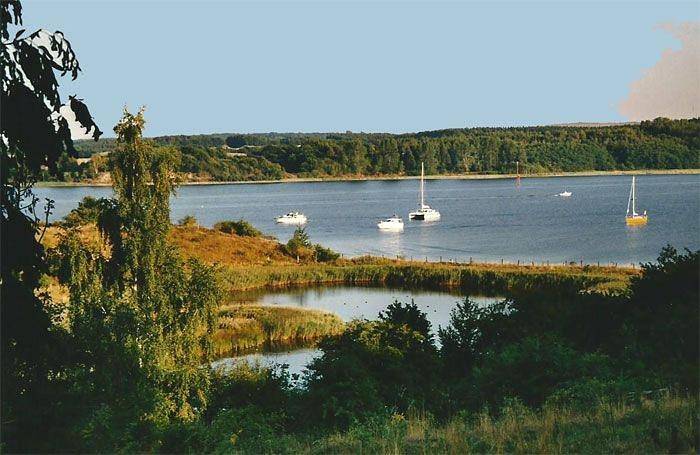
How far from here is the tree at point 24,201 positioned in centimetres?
1088

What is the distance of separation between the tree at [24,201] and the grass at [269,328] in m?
24.9

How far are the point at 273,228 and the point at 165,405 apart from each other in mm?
100170

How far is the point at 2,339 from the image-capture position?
11.5 m

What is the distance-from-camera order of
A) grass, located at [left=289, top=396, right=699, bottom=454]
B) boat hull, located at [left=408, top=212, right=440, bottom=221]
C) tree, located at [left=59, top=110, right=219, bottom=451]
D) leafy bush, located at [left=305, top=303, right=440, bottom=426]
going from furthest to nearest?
boat hull, located at [left=408, top=212, right=440, bottom=221] → tree, located at [left=59, top=110, right=219, bottom=451] → leafy bush, located at [left=305, top=303, right=440, bottom=426] → grass, located at [left=289, top=396, right=699, bottom=454]

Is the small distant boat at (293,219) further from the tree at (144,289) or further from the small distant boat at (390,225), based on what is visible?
the tree at (144,289)

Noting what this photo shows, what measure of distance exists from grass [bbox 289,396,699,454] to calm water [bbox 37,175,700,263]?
64066 millimetres

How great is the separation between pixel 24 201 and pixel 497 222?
4319 inches

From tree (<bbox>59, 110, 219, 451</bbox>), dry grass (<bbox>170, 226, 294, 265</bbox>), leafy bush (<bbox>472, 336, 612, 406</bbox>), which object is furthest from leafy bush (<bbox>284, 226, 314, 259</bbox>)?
leafy bush (<bbox>472, 336, 612, 406</bbox>)

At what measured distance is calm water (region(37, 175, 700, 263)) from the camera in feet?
278

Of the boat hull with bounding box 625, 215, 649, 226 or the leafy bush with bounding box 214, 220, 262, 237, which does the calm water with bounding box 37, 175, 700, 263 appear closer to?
the boat hull with bounding box 625, 215, 649, 226

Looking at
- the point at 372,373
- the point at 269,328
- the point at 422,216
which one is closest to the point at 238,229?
the point at 269,328

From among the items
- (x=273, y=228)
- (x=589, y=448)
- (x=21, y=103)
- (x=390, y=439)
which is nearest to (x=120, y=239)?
(x=21, y=103)

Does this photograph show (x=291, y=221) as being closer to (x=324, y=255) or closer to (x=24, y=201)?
(x=324, y=255)

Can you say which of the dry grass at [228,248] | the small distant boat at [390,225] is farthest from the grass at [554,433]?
the small distant boat at [390,225]
